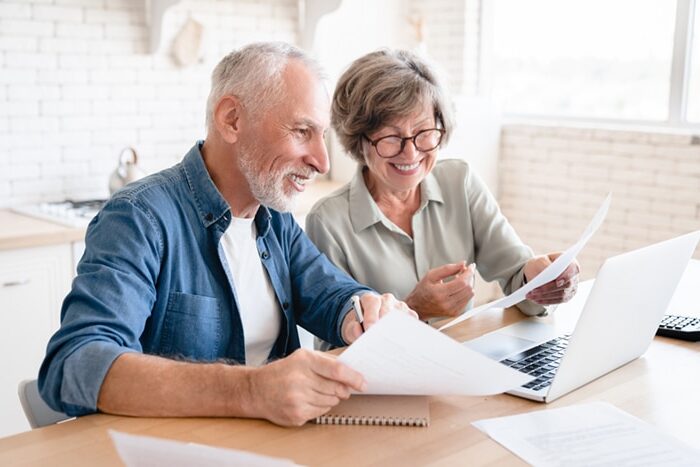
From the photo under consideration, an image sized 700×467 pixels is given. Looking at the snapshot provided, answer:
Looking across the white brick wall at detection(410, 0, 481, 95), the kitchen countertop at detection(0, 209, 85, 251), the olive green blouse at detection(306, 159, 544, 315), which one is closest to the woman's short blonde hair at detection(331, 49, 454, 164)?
the olive green blouse at detection(306, 159, 544, 315)

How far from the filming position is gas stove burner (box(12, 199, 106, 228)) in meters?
3.21

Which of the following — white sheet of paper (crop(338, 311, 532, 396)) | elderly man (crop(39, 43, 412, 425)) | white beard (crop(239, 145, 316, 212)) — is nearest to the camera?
white sheet of paper (crop(338, 311, 532, 396))

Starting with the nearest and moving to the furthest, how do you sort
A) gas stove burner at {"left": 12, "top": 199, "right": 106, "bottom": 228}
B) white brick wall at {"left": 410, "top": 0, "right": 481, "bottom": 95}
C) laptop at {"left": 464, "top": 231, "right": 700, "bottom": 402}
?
laptop at {"left": 464, "top": 231, "right": 700, "bottom": 402} → gas stove burner at {"left": 12, "top": 199, "right": 106, "bottom": 228} → white brick wall at {"left": 410, "top": 0, "right": 481, "bottom": 95}

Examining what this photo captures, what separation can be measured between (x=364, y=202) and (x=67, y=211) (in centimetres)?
160

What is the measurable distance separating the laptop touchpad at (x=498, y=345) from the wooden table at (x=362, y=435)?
9.5 inches

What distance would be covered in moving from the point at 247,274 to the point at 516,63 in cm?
353

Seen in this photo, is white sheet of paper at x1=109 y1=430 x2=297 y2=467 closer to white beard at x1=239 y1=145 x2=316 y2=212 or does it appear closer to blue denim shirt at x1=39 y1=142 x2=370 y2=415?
blue denim shirt at x1=39 y1=142 x2=370 y2=415

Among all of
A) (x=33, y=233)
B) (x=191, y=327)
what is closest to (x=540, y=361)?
(x=191, y=327)

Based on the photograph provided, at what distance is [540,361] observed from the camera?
5.70 ft

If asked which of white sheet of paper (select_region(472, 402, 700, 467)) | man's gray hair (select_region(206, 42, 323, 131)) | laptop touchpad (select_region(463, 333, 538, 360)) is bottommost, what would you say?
laptop touchpad (select_region(463, 333, 538, 360))

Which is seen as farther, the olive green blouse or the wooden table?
the olive green blouse

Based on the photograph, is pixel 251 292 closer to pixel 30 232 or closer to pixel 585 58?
pixel 30 232

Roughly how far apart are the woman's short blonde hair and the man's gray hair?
0.44 metres

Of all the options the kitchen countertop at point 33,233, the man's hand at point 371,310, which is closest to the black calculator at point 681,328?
the man's hand at point 371,310
